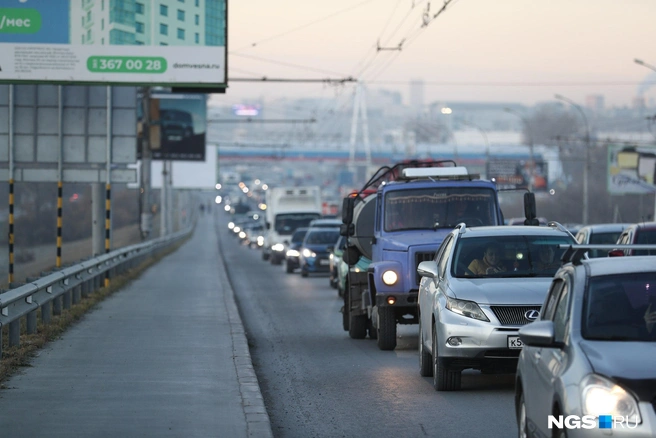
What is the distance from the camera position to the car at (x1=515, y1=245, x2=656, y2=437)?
6.12m

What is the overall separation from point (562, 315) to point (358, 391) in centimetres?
514

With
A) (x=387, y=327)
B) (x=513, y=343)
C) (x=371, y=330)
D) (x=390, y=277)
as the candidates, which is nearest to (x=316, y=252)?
(x=371, y=330)

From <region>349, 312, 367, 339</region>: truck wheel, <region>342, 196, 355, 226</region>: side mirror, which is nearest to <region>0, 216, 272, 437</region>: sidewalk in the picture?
<region>349, 312, 367, 339</region>: truck wheel

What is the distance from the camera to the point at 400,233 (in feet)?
55.1

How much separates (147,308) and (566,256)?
1603 centimetres

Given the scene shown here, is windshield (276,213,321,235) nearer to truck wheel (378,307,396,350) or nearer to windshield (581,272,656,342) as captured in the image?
truck wheel (378,307,396,350)

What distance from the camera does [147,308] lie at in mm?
22656

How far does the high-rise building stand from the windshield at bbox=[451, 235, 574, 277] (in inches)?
510

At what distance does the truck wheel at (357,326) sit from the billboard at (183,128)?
4750 centimetres

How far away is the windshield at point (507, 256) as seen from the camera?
42.0 feet

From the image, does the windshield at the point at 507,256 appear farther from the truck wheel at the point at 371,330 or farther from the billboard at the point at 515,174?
the billboard at the point at 515,174

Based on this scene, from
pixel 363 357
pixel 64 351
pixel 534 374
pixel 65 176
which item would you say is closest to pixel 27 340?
pixel 64 351

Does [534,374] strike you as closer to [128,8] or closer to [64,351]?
[64,351]

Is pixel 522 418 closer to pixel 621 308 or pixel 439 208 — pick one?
pixel 621 308
